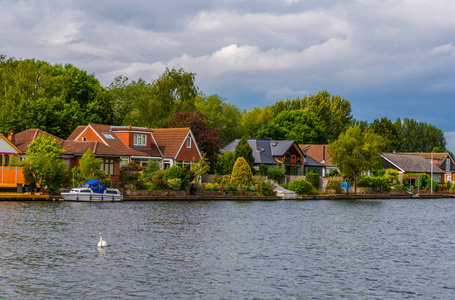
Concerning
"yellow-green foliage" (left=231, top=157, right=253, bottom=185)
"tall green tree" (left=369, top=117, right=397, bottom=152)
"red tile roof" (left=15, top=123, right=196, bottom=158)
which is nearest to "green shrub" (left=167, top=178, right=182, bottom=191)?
"red tile roof" (left=15, top=123, right=196, bottom=158)

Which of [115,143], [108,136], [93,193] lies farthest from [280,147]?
[93,193]

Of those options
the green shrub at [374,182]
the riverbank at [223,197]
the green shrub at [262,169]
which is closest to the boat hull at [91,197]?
the riverbank at [223,197]

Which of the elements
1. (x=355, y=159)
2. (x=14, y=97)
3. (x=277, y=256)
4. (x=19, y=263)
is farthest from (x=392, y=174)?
(x=19, y=263)

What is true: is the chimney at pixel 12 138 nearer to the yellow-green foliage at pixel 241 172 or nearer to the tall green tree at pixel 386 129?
the yellow-green foliage at pixel 241 172

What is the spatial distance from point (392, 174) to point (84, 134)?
61695 mm

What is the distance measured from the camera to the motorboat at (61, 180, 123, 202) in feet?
204

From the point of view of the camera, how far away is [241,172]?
78.7 meters

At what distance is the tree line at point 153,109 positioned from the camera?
88.2 metres

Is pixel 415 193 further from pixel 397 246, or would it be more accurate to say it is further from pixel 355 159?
pixel 397 246

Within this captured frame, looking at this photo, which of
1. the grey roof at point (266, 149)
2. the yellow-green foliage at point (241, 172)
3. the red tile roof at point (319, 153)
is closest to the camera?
the yellow-green foliage at point (241, 172)

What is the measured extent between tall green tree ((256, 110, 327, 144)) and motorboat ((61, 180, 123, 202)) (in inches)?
2573

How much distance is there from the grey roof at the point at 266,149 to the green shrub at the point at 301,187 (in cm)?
1022

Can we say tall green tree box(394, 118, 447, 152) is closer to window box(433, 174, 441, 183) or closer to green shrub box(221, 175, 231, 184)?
window box(433, 174, 441, 183)

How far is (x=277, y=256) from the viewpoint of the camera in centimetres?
3198
